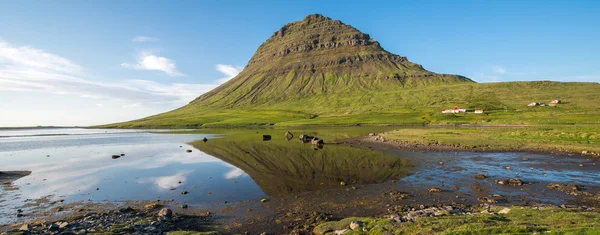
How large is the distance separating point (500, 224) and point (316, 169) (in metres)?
24.3

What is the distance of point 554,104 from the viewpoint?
164 m

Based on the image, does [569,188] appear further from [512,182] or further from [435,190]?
[435,190]

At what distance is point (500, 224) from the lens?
13.4 metres

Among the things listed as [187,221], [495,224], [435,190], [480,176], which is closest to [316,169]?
[435,190]

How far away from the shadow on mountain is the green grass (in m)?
13.0

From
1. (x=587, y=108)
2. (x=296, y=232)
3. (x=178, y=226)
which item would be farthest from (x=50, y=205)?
(x=587, y=108)

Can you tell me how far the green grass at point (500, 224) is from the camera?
39.9 ft

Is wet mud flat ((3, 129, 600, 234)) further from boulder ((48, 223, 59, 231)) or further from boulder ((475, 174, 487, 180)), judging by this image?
boulder ((48, 223, 59, 231))

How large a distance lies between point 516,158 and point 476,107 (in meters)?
164

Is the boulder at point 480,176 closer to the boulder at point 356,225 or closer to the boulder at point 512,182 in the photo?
the boulder at point 512,182

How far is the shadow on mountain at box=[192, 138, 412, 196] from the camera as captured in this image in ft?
96.2

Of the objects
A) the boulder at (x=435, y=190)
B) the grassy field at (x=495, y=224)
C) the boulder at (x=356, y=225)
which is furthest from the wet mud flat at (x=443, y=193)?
the grassy field at (x=495, y=224)

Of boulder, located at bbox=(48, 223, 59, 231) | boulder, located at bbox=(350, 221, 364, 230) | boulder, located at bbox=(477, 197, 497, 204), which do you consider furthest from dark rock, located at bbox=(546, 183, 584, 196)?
boulder, located at bbox=(48, 223, 59, 231)

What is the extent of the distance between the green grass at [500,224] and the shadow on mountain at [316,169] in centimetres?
1299
